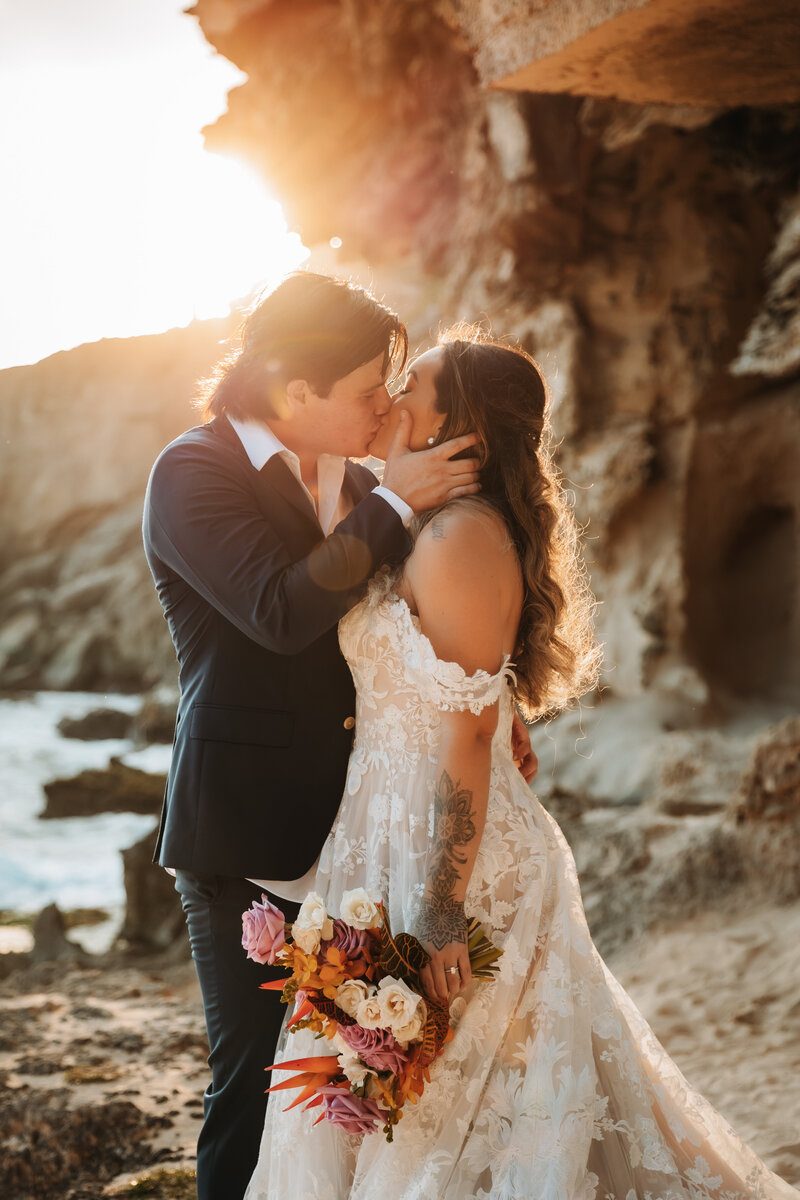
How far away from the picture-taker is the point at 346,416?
2477 millimetres

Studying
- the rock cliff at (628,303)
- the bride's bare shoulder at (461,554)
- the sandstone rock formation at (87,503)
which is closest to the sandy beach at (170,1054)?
the rock cliff at (628,303)

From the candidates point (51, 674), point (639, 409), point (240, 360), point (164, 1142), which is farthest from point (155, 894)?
point (51, 674)

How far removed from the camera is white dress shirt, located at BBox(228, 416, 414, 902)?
7.37 ft

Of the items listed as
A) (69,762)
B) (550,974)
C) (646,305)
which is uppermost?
(646,305)

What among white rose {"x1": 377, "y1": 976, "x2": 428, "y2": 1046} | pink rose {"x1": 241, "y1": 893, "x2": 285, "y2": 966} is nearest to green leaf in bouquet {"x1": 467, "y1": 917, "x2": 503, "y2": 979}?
white rose {"x1": 377, "y1": 976, "x2": 428, "y2": 1046}

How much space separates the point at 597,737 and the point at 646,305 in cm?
397

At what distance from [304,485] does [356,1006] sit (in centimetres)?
118

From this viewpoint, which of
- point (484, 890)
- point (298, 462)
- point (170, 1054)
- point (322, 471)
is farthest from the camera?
point (170, 1054)

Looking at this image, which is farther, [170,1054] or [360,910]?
[170,1054]

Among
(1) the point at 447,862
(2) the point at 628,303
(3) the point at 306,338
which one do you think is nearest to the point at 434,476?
(3) the point at 306,338

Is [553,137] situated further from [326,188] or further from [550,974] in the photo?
[550,974]

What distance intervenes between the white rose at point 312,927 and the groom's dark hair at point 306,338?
1.17m

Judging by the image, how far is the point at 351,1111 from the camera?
73.4 inches

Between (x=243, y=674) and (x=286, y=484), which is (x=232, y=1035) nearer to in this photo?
(x=243, y=674)
